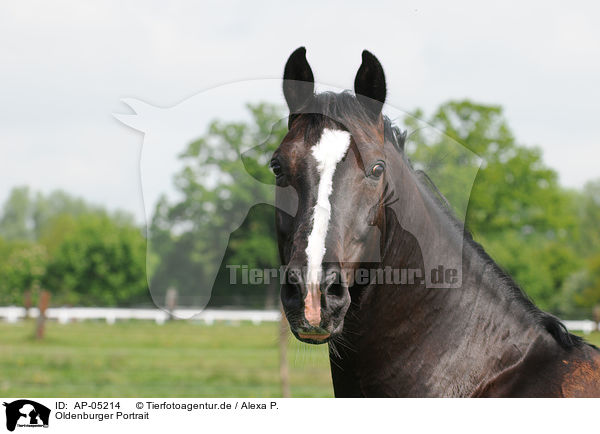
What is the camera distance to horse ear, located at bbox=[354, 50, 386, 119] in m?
2.86

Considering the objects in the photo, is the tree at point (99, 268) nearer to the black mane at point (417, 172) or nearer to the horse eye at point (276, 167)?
the black mane at point (417, 172)

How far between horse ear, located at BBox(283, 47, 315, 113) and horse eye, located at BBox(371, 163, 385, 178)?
0.52 meters

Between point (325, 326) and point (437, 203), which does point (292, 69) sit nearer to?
point (437, 203)

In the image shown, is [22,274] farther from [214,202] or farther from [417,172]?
[417,172]

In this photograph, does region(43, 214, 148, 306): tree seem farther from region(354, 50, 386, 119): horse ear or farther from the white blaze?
the white blaze

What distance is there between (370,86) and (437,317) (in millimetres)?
1281

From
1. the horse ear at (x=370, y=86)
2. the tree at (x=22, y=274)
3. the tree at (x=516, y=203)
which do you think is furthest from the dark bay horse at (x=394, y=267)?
the tree at (x=22, y=274)

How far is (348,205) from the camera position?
8.69 feet

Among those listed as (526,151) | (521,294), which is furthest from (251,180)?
(526,151)

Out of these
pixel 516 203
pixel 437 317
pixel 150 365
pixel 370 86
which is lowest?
pixel 150 365

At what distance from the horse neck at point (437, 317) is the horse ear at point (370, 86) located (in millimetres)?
478

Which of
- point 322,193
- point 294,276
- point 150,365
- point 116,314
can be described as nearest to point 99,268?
point 116,314

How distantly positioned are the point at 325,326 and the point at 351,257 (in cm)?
41

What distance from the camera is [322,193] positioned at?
2604mm
